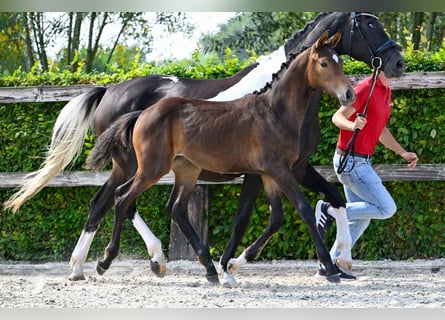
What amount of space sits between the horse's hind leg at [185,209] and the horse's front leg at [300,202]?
0.87 meters

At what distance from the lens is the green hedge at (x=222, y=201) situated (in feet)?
24.2

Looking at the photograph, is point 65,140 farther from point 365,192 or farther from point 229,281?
point 365,192

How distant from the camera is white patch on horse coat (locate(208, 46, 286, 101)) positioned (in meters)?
6.39

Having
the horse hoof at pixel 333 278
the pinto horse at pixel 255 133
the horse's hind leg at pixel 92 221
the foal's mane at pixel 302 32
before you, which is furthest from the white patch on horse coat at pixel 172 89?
the horse hoof at pixel 333 278

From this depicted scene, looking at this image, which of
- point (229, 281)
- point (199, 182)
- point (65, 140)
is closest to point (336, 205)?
point (229, 281)

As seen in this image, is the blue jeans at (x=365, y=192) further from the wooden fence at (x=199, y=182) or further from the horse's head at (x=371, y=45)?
the wooden fence at (x=199, y=182)

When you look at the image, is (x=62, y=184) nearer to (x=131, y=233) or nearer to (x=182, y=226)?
(x=131, y=233)

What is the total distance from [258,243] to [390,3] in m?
2.40

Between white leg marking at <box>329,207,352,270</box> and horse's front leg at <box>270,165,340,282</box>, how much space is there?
45cm

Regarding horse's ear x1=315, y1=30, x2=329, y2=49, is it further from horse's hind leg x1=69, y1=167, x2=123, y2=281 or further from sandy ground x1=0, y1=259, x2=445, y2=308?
horse's hind leg x1=69, y1=167, x2=123, y2=281

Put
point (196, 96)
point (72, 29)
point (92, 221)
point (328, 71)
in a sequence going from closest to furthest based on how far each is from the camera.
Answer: point (328, 71)
point (196, 96)
point (92, 221)
point (72, 29)

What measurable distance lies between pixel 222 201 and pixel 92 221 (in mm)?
1323

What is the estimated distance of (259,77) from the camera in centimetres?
644

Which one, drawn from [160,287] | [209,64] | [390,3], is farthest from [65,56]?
[390,3]
